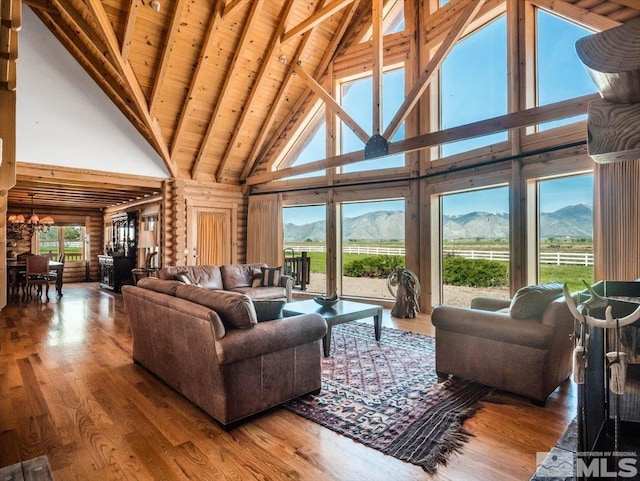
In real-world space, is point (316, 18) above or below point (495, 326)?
above

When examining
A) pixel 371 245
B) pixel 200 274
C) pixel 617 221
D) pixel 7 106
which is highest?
pixel 7 106

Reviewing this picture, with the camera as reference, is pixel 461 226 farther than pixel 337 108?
No

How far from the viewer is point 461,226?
5.88m

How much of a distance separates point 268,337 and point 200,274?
3625 millimetres

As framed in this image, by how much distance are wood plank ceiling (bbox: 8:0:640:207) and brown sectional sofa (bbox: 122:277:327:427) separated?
14.1 ft

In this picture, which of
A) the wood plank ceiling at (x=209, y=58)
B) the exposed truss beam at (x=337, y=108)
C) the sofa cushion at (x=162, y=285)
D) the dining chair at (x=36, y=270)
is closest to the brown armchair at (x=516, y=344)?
the sofa cushion at (x=162, y=285)

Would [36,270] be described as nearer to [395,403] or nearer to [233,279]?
[233,279]

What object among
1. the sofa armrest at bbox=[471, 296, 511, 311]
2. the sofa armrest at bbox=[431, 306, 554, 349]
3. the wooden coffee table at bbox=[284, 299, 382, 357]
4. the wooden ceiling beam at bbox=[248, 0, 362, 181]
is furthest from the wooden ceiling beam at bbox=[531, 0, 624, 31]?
the wooden coffee table at bbox=[284, 299, 382, 357]

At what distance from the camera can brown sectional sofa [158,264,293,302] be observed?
5711 mm

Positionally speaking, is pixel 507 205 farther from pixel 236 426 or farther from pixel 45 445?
pixel 45 445

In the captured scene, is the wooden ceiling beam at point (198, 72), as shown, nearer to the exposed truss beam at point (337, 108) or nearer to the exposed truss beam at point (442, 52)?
the exposed truss beam at point (337, 108)

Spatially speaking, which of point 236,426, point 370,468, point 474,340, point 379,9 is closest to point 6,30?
point 236,426

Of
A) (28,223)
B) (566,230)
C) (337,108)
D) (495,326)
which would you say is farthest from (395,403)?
(28,223)

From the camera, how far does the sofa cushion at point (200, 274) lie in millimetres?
5434
